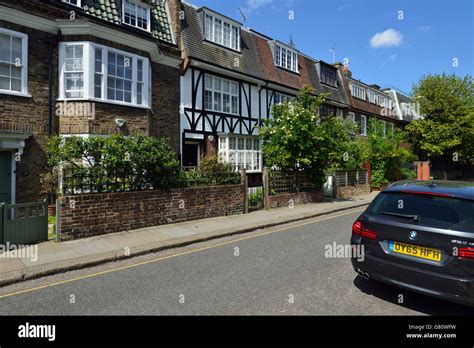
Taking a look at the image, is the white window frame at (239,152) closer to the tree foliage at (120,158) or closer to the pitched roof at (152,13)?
the pitched roof at (152,13)

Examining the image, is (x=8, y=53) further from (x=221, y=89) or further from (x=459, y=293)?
(x=459, y=293)

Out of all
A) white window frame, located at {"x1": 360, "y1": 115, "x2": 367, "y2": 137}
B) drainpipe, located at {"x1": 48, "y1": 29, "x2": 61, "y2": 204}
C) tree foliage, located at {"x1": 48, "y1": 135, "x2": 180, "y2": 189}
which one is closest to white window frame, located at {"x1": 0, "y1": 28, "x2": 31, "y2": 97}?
drainpipe, located at {"x1": 48, "y1": 29, "x2": 61, "y2": 204}

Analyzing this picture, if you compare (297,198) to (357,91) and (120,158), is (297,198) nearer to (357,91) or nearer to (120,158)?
(120,158)

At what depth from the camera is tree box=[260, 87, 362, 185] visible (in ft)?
45.8

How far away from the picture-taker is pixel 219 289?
15.4 ft

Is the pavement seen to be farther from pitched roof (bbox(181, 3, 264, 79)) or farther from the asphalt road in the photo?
pitched roof (bbox(181, 3, 264, 79))

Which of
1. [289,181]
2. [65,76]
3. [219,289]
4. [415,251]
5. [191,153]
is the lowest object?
[219,289]

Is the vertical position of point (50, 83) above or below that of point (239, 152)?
above

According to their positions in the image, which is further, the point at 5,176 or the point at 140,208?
the point at 5,176

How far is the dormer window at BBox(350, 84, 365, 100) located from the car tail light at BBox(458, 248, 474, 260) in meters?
28.9

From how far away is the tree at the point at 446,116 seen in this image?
95.8 ft

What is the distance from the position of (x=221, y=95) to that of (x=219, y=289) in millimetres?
13770

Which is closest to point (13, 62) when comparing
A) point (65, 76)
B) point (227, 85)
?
point (65, 76)
